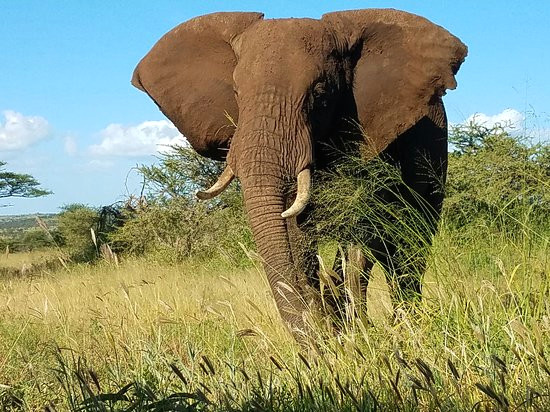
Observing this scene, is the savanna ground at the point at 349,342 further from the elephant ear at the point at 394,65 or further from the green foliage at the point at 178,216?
the green foliage at the point at 178,216

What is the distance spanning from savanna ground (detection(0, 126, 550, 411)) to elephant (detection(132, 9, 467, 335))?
0.33m

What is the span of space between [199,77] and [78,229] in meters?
17.8

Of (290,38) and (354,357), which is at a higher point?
(290,38)

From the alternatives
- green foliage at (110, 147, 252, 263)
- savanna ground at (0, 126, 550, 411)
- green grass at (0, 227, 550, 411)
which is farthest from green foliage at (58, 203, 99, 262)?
green grass at (0, 227, 550, 411)

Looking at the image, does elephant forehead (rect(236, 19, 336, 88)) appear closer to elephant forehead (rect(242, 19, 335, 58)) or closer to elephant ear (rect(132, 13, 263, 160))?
elephant forehead (rect(242, 19, 335, 58))

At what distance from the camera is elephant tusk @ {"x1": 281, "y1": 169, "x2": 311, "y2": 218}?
520cm

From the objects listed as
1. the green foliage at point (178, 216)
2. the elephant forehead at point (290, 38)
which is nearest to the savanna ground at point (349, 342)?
the elephant forehead at point (290, 38)

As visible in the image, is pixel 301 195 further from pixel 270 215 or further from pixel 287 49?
pixel 287 49

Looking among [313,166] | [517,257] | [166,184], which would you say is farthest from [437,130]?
[166,184]

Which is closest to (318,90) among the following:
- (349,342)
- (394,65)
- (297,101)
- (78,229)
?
(297,101)

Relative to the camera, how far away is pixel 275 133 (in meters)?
5.52

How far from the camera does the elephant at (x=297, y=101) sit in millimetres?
5383

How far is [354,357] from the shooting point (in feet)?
11.3

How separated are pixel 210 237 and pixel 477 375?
11843mm
